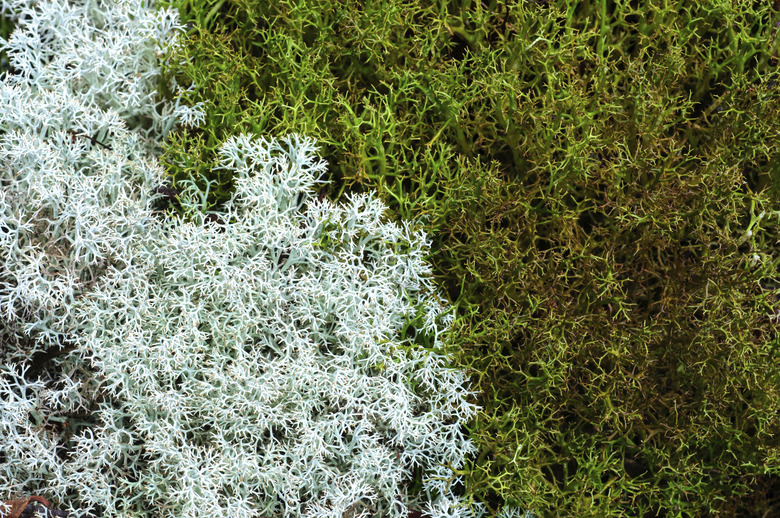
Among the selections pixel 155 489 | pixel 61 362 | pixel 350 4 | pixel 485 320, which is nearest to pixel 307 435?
pixel 155 489

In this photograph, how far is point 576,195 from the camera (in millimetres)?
1979

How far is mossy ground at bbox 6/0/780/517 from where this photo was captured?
182 centimetres

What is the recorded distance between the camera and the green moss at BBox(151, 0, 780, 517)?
1816 millimetres

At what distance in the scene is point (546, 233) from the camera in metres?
1.95

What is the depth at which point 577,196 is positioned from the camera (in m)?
1.98

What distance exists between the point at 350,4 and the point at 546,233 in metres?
0.89

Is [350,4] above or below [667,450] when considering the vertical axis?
above

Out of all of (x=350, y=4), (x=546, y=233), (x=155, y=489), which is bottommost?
(x=155, y=489)

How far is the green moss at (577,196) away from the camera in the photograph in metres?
1.82

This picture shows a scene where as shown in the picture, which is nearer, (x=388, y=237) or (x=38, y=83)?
(x=388, y=237)

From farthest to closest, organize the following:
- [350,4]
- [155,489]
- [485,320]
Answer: [350,4]
[485,320]
[155,489]

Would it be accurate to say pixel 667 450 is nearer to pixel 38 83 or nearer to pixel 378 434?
pixel 378 434

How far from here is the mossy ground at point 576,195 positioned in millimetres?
1816

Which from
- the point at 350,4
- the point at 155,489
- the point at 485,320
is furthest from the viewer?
the point at 350,4
